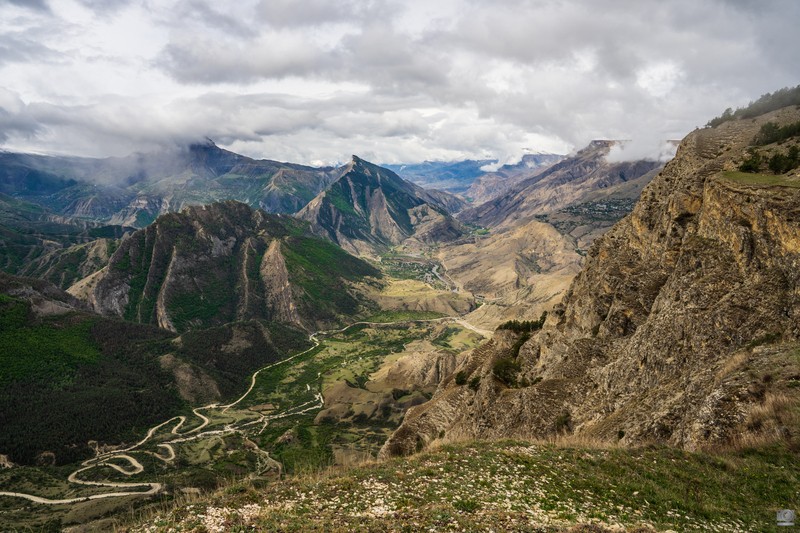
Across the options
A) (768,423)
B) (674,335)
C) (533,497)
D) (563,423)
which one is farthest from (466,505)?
(563,423)

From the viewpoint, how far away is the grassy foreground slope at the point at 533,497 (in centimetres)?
2209

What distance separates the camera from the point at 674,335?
4138 centimetres

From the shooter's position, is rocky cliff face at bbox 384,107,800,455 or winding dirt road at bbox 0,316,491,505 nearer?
rocky cliff face at bbox 384,107,800,455

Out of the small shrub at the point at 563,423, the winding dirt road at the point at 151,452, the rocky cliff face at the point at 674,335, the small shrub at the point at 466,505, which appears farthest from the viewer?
the winding dirt road at the point at 151,452

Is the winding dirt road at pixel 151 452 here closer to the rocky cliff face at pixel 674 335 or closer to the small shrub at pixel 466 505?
the rocky cliff face at pixel 674 335

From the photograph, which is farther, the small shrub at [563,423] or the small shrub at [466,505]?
the small shrub at [563,423]

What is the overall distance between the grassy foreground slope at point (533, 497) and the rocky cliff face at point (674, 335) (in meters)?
4.02

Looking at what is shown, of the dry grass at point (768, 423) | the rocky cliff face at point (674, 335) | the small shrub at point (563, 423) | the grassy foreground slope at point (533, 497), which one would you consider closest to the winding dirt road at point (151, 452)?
the rocky cliff face at point (674, 335)

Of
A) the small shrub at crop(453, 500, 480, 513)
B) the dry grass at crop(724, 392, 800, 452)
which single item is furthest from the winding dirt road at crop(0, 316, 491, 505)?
the dry grass at crop(724, 392, 800, 452)

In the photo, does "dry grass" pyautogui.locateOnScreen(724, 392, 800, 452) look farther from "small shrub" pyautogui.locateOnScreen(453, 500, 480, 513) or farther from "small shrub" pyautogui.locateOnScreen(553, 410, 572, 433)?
"small shrub" pyautogui.locateOnScreen(553, 410, 572, 433)

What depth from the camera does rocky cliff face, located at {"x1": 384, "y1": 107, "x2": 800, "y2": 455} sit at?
30.9m

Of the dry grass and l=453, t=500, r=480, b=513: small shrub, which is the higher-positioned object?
the dry grass

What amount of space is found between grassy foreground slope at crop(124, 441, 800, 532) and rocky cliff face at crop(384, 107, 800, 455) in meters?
4.02

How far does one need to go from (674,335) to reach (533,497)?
999 inches
